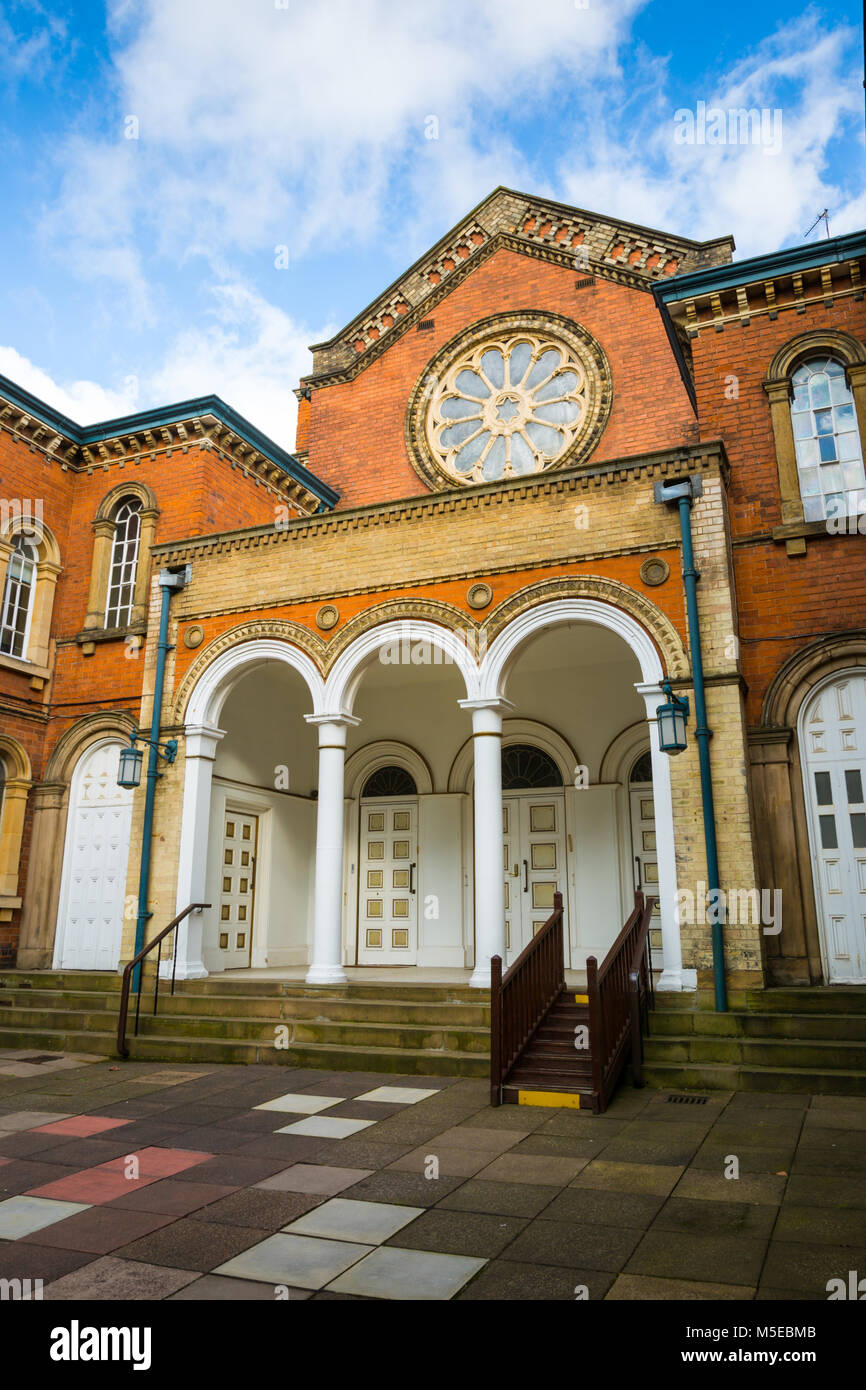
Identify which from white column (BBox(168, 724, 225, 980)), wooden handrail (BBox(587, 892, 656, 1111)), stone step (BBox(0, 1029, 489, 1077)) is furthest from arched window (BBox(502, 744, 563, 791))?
stone step (BBox(0, 1029, 489, 1077))

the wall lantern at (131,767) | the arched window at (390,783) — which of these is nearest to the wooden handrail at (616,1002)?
the arched window at (390,783)

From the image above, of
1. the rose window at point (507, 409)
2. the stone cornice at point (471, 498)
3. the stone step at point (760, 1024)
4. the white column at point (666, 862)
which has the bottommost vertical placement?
the stone step at point (760, 1024)

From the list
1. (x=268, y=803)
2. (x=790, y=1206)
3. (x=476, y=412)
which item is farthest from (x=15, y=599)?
(x=790, y=1206)

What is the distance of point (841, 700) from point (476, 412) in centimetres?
848

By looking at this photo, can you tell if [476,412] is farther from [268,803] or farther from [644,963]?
[644,963]

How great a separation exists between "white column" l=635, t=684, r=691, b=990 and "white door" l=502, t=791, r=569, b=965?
12.1ft

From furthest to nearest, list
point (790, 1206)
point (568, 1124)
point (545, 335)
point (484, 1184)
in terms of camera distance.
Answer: point (545, 335), point (568, 1124), point (484, 1184), point (790, 1206)

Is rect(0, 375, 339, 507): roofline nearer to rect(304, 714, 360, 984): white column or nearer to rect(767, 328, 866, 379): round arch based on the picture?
rect(304, 714, 360, 984): white column

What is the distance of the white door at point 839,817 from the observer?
9555 millimetres

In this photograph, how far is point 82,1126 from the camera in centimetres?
698

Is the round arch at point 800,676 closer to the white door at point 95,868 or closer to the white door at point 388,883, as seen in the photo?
the white door at point 388,883

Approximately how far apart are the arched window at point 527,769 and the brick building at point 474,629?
51mm

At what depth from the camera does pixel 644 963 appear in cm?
873

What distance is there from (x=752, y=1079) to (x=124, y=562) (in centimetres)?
1158
